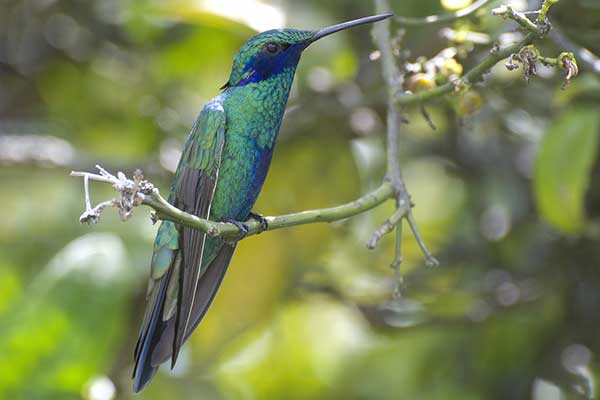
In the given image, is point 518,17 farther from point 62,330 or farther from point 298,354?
point 298,354

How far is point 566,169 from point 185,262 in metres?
1.01

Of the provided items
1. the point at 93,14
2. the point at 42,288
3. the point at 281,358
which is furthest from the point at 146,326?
the point at 93,14

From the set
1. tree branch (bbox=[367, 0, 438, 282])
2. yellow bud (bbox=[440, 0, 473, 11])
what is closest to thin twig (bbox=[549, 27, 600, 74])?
yellow bud (bbox=[440, 0, 473, 11])

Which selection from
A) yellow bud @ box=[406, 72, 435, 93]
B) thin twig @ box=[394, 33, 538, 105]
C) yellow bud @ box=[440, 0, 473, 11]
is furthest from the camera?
yellow bud @ box=[440, 0, 473, 11]

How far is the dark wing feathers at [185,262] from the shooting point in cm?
193

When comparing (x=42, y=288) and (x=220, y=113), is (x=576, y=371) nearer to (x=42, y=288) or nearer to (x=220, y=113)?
(x=220, y=113)

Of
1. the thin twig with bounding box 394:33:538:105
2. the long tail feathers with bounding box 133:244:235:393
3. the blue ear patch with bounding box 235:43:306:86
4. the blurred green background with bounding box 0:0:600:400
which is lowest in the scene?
the blurred green background with bounding box 0:0:600:400

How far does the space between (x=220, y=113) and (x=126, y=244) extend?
2.43ft

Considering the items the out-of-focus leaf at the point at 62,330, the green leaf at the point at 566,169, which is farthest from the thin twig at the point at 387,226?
the out-of-focus leaf at the point at 62,330

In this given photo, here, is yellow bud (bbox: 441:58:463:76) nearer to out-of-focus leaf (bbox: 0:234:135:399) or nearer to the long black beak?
the long black beak

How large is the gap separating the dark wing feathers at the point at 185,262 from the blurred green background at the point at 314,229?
36 centimetres

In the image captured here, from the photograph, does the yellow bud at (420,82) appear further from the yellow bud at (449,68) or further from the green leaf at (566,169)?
the green leaf at (566,169)

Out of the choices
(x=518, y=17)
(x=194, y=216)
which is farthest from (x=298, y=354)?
(x=518, y=17)

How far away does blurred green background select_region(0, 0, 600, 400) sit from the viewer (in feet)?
7.75
